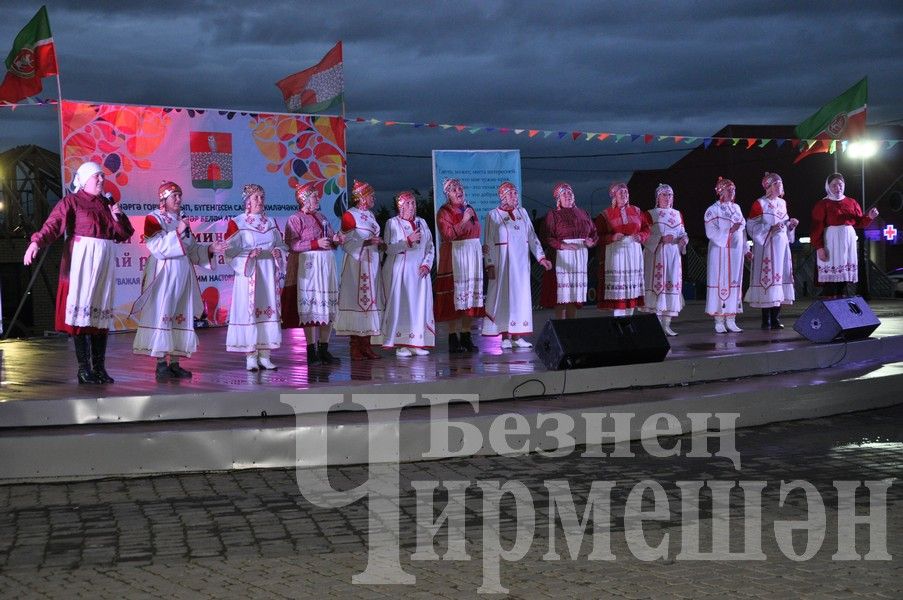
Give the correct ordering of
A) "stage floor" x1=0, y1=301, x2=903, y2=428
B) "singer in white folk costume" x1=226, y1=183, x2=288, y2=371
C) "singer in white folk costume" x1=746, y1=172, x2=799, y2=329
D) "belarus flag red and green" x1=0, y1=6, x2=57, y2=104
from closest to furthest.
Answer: "stage floor" x1=0, y1=301, x2=903, y2=428, "singer in white folk costume" x1=226, y1=183, x2=288, y2=371, "singer in white folk costume" x1=746, y1=172, x2=799, y2=329, "belarus flag red and green" x1=0, y1=6, x2=57, y2=104

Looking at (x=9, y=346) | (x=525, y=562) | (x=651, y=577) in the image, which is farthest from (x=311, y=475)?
(x=9, y=346)

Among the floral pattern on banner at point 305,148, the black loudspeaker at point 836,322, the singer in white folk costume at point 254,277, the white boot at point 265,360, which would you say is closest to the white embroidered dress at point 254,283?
the singer in white folk costume at point 254,277

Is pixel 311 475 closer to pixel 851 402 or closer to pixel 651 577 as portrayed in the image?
pixel 651 577

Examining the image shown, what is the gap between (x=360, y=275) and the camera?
9625 millimetres

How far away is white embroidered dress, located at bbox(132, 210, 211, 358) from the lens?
8.11 m

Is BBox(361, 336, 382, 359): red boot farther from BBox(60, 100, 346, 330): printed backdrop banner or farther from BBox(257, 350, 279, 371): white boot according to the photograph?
BBox(60, 100, 346, 330): printed backdrop banner

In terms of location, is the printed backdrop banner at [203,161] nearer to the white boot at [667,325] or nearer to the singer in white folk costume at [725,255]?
the white boot at [667,325]

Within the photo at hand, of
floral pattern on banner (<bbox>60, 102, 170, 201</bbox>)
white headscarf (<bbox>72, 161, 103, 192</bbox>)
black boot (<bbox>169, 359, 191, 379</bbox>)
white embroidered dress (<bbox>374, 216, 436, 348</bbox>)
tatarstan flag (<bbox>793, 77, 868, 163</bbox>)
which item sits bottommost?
black boot (<bbox>169, 359, 191, 379</bbox>)

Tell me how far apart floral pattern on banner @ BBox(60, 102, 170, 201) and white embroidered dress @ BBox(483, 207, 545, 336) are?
17.3 ft

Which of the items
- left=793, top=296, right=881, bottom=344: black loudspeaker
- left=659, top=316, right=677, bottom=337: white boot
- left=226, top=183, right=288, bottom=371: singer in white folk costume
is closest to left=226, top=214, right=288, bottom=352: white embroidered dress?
left=226, top=183, right=288, bottom=371: singer in white folk costume

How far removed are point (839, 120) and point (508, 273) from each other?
→ 28.4 feet

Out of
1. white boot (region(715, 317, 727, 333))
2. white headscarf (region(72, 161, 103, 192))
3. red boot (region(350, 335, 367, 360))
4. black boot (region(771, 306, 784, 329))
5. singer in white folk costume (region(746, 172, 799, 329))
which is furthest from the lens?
black boot (region(771, 306, 784, 329))

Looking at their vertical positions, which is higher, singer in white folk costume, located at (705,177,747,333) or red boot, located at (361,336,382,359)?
singer in white folk costume, located at (705,177,747,333)

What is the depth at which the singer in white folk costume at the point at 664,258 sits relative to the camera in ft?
37.9
